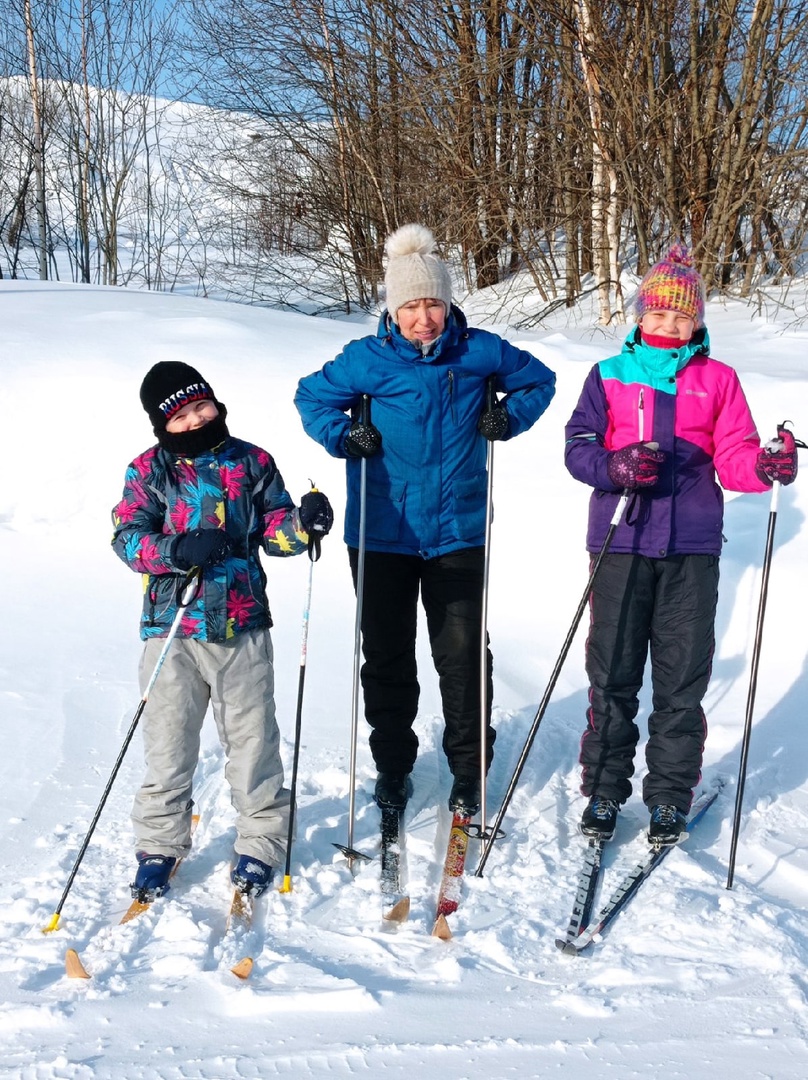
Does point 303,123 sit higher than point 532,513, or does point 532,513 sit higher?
point 303,123

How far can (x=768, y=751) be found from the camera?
12.4 ft

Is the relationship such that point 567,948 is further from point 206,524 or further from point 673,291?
point 673,291

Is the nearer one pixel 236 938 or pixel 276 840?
pixel 236 938

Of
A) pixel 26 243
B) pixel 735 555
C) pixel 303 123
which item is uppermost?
pixel 303 123

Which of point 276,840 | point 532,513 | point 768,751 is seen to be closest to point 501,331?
point 532,513

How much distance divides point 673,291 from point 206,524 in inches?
61.8

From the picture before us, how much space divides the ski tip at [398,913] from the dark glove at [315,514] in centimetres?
104

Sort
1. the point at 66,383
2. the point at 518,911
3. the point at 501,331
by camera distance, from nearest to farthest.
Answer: the point at 518,911, the point at 66,383, the point at 501,331

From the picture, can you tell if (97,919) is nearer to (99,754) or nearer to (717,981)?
(99,754)

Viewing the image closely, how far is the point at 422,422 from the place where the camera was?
304 centimetres

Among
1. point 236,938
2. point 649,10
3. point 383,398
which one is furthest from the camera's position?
point 649,10

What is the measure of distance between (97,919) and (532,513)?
11.1 ft

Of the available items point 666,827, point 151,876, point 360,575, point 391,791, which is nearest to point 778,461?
point 666,827

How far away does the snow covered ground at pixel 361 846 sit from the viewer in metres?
2.13
